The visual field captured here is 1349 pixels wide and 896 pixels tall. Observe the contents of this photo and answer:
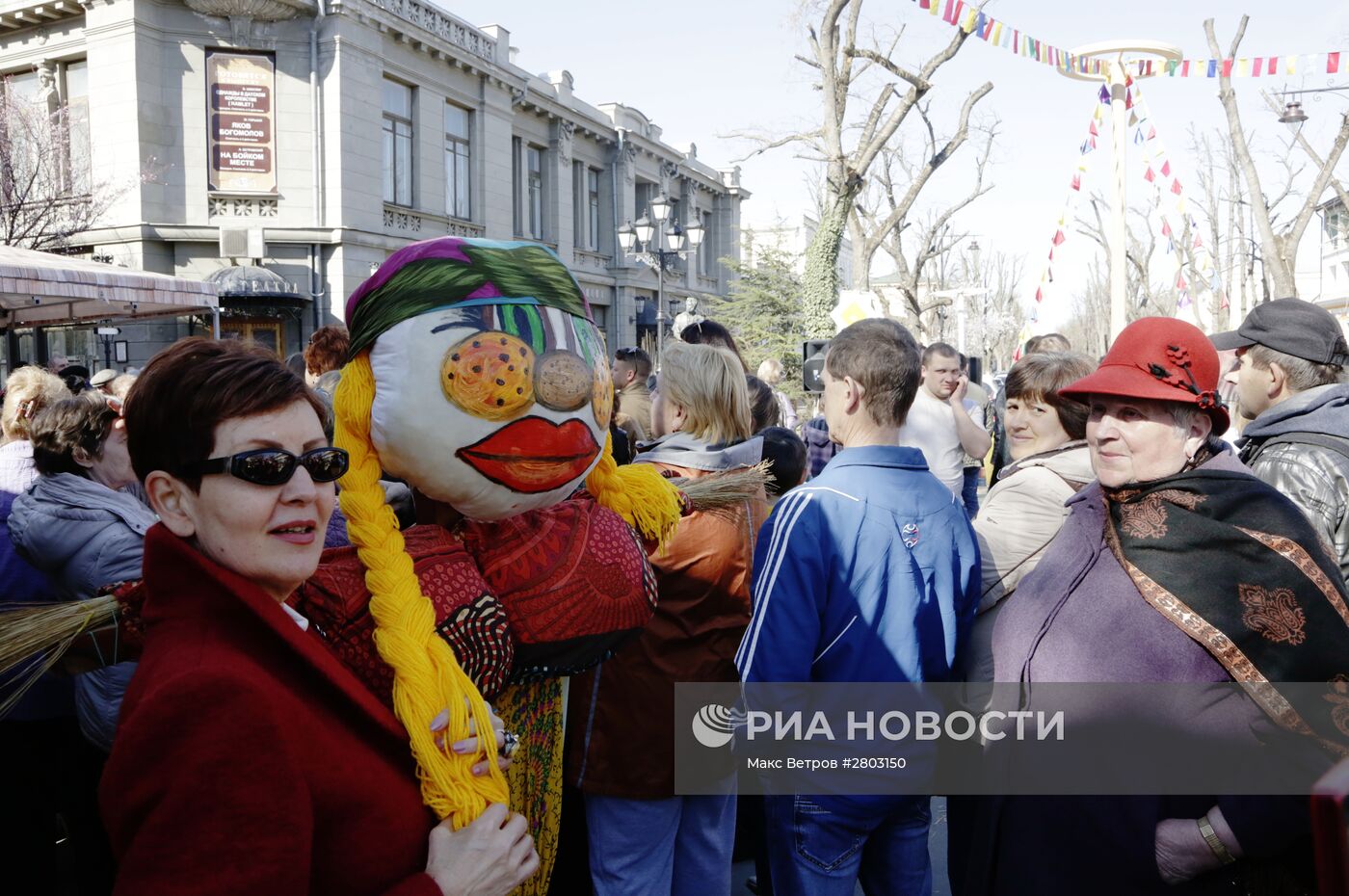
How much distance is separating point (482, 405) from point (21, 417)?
3.18 meters

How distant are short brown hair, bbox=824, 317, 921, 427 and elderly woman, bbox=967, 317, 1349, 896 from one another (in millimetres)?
497

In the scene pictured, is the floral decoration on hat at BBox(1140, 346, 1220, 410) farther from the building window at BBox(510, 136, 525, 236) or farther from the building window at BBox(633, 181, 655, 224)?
the building window at BBox(633, 181, 655, 224)

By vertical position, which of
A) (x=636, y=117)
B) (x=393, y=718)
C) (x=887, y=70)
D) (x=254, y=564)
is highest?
(x=636, y=117)

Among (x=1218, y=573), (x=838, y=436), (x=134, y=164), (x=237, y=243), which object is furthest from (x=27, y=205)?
(x=1218, y=573)

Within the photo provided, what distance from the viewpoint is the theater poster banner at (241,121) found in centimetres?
1684

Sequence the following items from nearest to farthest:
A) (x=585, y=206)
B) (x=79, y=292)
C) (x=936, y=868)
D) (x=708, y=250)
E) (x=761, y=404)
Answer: (x=936, y=868) < (x=761, y=404) < (x=79, y=292) < (x=585, y=206) < (x=708, y=250)

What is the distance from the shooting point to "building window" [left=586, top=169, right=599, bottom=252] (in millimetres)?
27172

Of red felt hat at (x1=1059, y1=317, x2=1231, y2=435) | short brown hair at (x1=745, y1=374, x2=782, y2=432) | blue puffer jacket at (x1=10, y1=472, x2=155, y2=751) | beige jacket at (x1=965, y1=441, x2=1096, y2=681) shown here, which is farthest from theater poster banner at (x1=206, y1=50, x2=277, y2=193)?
red felt hat at (x1=1059, y1=317, x2=1231, y2=435)

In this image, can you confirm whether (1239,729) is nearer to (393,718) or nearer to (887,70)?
(393,718)

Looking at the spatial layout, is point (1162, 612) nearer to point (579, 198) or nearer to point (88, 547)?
point (88, 547)

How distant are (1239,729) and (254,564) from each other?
6.70ft

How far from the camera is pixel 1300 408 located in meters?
3.24

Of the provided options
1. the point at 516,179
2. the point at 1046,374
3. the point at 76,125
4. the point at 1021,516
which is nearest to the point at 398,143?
the point at 516,179

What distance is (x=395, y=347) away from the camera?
167 centimetres
